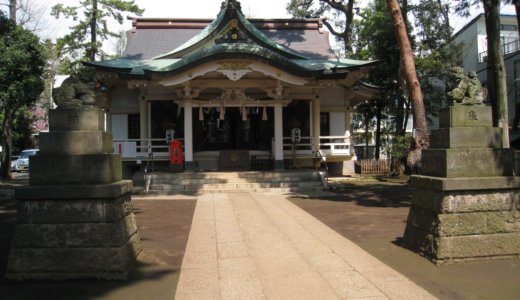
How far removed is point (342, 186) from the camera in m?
17.8

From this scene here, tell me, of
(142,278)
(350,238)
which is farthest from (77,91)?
(350,238)

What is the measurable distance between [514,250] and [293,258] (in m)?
3.01

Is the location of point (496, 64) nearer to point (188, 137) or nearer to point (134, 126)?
point (188, 137)

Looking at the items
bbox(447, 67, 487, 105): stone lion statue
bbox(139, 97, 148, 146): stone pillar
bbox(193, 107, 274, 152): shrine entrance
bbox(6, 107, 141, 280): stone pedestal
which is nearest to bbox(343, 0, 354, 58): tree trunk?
bbox(193, 107, 274, 152): shrine entrance

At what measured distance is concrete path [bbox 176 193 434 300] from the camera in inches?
199

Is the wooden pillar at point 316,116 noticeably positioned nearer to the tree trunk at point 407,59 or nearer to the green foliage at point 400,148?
the green foliage at point 400,148

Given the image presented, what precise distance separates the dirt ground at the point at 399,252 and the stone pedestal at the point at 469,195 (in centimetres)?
23

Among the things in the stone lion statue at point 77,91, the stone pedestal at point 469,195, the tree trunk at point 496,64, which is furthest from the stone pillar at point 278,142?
the stone lion statue at point 77,91

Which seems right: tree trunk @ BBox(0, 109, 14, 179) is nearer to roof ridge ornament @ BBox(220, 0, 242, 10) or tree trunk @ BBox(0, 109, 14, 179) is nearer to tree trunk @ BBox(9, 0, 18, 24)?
tree trunk @ BBox(9, 0, 18, 24)

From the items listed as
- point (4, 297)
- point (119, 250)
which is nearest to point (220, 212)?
point (119, 250)

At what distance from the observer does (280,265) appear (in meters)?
6.20

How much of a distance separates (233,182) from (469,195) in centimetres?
1141

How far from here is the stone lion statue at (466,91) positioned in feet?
21.3

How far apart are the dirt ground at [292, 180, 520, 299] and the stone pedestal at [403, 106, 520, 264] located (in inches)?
9.0
